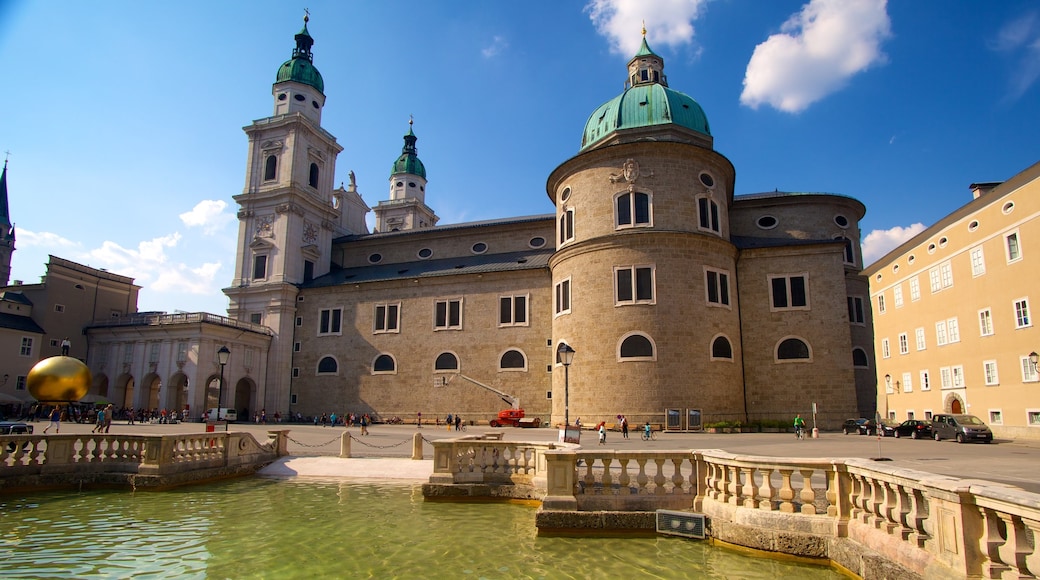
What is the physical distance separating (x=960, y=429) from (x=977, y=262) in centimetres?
770

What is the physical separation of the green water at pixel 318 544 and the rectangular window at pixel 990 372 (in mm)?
23910

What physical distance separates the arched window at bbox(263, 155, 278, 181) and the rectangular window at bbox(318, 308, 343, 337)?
503 inches

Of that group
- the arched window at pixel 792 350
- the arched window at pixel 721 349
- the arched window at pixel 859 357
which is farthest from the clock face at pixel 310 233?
the arched window at pixel 859 357

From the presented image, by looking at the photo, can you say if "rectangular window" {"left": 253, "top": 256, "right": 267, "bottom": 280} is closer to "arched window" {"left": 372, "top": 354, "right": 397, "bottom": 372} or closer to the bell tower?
the bell tower

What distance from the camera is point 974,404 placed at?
26641 millimetres

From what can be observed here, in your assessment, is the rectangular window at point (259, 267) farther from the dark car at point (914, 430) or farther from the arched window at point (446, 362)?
the dark car at point (914, 430)

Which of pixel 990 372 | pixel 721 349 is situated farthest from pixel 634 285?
pixel 990 372

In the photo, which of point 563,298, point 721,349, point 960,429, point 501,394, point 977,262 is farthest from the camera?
point 501,394

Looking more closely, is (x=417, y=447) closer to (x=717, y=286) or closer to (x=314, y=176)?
(x=717, y=286)

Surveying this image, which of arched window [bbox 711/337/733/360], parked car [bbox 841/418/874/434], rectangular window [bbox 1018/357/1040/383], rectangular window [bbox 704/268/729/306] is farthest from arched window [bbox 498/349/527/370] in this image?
rectangular window [bbox 1018/357/1040/383]

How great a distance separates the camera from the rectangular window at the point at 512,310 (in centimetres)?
3834

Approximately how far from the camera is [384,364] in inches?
1647

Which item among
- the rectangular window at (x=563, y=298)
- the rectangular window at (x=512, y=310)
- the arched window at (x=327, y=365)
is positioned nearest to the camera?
the rectangular window at (x=563, y=298)

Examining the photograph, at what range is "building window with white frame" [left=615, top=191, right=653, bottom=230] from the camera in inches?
1265
